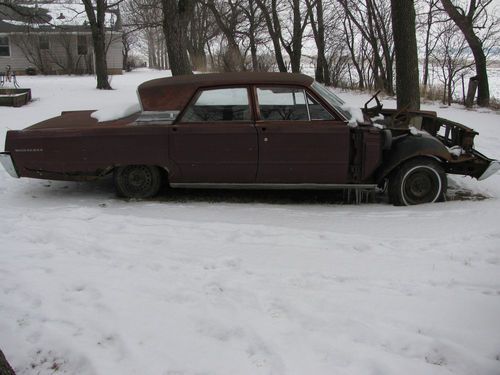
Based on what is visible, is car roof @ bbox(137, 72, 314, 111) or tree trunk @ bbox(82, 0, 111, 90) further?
tree trunk @ bbox(82, 0, 111, 90)

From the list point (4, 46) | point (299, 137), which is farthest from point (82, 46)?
point (299, 137)

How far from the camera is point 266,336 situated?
A: 294 centimetres

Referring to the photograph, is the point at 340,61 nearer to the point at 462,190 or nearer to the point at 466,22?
the point at 466,22

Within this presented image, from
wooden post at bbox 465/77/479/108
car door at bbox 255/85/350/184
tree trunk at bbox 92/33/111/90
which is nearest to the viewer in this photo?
car door at bbox 255/85/350/184

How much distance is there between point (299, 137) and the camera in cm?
561

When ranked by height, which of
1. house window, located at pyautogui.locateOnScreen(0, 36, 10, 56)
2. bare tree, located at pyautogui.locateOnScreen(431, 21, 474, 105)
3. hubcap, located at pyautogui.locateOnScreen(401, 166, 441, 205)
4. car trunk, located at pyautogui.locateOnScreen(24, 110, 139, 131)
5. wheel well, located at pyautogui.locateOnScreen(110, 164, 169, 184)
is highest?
house window, located at pyautogui.locateOnScreen(0, 36, 10, 56)

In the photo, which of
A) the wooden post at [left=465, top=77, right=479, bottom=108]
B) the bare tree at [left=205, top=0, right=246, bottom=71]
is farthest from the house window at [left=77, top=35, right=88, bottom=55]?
the wooden post at [left=465, top=77, right=479, bottom=108]

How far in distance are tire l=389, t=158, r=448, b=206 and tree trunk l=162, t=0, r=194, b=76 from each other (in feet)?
25.0

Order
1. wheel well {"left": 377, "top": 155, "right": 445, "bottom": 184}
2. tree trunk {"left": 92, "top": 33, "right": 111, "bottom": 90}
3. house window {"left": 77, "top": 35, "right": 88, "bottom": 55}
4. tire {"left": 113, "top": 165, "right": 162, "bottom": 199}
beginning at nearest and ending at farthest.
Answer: wheel well {"left": 377, "top": 155, "right": 445, "bottom": 184} < tire {"left": 113, "top": 165, "right": 162, "bottom": 199} < tree trunk {"left": 92, "top": 33, "right": 111, "bottom": 90} < house window {"left": 77, "top": 35, "right": 88, "bottom": 55}

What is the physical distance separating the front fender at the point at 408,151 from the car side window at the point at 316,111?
85 centimetres

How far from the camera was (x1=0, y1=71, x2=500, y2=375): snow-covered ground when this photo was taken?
9.09 ft

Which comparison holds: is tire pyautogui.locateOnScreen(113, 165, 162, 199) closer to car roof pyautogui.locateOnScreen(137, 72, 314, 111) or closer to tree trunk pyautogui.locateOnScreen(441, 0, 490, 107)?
car roof pyautogui.locateOnScreen(137, 72, 314, 111)

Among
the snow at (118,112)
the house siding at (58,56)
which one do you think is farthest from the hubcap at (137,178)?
the house siding at (58,56)

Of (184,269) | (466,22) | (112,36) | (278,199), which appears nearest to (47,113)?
(278,199)
